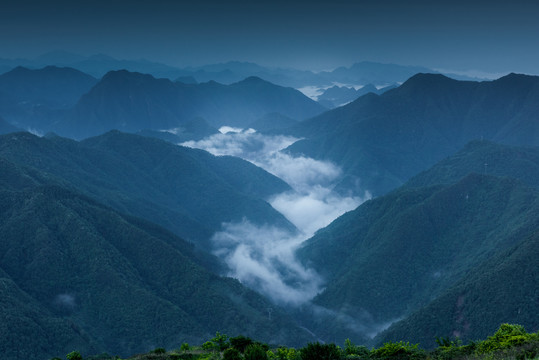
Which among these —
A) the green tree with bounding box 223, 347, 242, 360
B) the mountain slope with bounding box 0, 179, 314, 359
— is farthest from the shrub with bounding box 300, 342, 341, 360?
the mountain slope with bounding box 0, 179, 314, 359

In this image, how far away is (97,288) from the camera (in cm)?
13062

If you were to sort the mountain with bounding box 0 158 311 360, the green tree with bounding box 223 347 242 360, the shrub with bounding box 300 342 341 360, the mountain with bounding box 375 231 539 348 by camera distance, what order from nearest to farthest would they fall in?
the shrub with bounding box 300 342 341 360 → the green tree with bounding box 223 347 242 360 → the mountain with bounding box 375 231 539 348 → the mountain with bounding box 0 158 311 360

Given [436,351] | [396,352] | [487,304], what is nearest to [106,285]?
[487,304]

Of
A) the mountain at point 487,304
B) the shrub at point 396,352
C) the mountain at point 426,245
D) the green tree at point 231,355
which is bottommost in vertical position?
the green tree at point 231,355

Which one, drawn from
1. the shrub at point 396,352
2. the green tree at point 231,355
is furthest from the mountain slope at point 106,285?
the shrub at point 396,352

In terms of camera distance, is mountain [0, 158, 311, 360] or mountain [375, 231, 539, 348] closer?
mountain [375, 231, 539, 348]

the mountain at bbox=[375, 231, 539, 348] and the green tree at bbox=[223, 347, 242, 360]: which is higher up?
the mountain at bbox=[375, 231, 539, 348]

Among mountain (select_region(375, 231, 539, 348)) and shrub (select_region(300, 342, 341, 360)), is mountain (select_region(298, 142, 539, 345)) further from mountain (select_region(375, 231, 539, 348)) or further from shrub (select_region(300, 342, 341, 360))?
shrub (select_region(300, 342, 341, 360))

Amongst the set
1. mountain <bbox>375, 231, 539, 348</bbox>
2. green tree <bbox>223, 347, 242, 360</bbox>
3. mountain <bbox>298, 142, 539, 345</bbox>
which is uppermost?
mountain <bbox>298, 142, 539, 345</bbox>

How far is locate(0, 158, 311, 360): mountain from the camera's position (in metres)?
110

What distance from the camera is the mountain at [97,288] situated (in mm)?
109688

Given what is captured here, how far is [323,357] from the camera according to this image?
28.6 metres

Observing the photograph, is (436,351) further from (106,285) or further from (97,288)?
(97,288)

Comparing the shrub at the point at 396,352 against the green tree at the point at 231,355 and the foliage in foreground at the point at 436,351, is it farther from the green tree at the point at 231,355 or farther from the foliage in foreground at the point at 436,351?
the green tree at the point at 231,355
